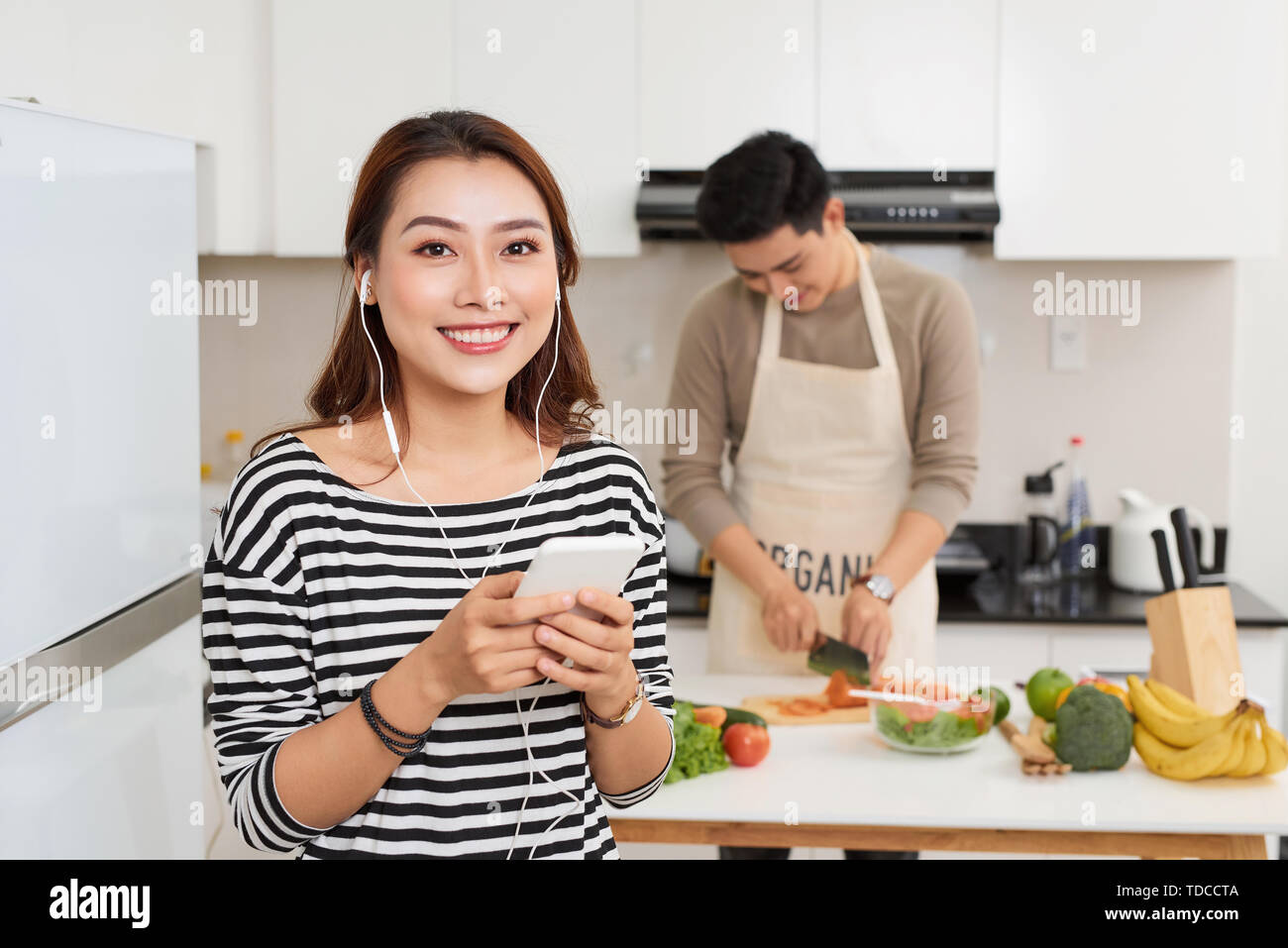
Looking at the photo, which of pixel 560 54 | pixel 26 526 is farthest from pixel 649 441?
pixel 26 526

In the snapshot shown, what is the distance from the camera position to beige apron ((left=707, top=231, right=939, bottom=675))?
218cm

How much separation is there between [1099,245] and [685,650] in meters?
1.32

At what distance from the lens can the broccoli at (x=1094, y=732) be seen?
4.90 feet

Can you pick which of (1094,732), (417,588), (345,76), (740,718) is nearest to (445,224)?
(417,588)

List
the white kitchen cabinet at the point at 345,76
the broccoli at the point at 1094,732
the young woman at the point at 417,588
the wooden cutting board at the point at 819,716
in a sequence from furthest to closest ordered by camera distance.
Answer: the white kitchen cabinet at the point at 345,76, the wooden cutting board at the point at 819,716, the broccoli at the point at 1094,732, the young woman at the point at 417,588

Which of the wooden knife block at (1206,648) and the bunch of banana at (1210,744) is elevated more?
the wooden knife block at (1206,648)

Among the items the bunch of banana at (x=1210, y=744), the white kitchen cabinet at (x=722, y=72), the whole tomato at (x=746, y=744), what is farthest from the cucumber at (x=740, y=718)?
the white kitchen cabinet at (x=722, y=72)

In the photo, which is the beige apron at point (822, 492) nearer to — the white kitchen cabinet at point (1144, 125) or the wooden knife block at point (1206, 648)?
the wooden knife block at point (1206, 648)

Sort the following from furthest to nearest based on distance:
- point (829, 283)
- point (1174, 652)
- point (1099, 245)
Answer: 1. point (1099, 245)
2. point (829, 283)
3. point (1174, 652)

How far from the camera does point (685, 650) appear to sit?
103 inches

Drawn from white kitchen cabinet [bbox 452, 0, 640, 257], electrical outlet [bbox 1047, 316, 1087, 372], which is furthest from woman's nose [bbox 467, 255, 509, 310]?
electrical outlet [bbox 1047, 316, 1087, 372]

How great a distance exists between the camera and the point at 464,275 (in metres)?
0.89

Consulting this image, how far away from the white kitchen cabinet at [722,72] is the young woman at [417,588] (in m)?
1.74
